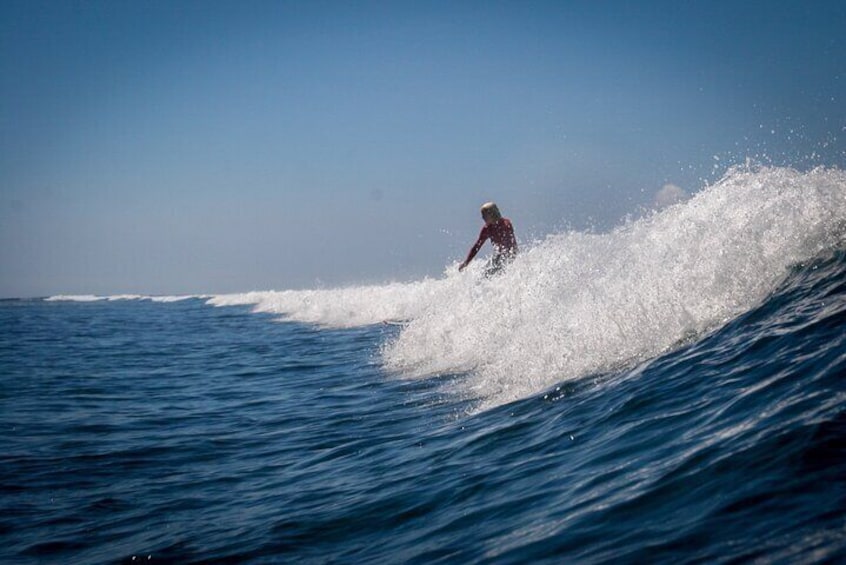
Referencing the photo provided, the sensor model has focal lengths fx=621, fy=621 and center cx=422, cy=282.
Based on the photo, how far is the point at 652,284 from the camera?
7336 millimetres

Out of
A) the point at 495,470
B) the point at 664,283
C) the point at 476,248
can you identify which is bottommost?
the point at 495,470

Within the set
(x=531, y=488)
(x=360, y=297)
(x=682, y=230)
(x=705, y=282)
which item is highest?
(x=360, y=297)

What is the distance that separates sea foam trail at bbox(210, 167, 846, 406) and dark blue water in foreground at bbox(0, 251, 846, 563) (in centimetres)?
44

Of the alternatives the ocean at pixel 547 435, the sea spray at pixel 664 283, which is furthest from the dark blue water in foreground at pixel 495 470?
the sea spray at pixel 664 283

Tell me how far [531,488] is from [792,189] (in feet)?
16.5

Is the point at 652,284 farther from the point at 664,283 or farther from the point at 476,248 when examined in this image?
the point at 476,248

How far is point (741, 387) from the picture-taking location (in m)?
4.34

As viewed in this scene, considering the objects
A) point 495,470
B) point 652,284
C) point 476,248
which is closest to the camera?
point 495,470

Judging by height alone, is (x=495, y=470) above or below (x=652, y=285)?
below

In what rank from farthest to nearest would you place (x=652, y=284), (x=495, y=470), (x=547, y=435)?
1. (x=652, y=284)
2. (x=547, y=435)
3. (x=495, y=470)

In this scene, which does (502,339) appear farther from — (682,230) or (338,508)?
(338,508)

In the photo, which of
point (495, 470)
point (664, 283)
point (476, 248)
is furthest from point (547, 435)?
point (476, 248)

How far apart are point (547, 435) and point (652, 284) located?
3125 mm

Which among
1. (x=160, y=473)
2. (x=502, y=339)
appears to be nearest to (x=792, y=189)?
(x=502, y=339)
